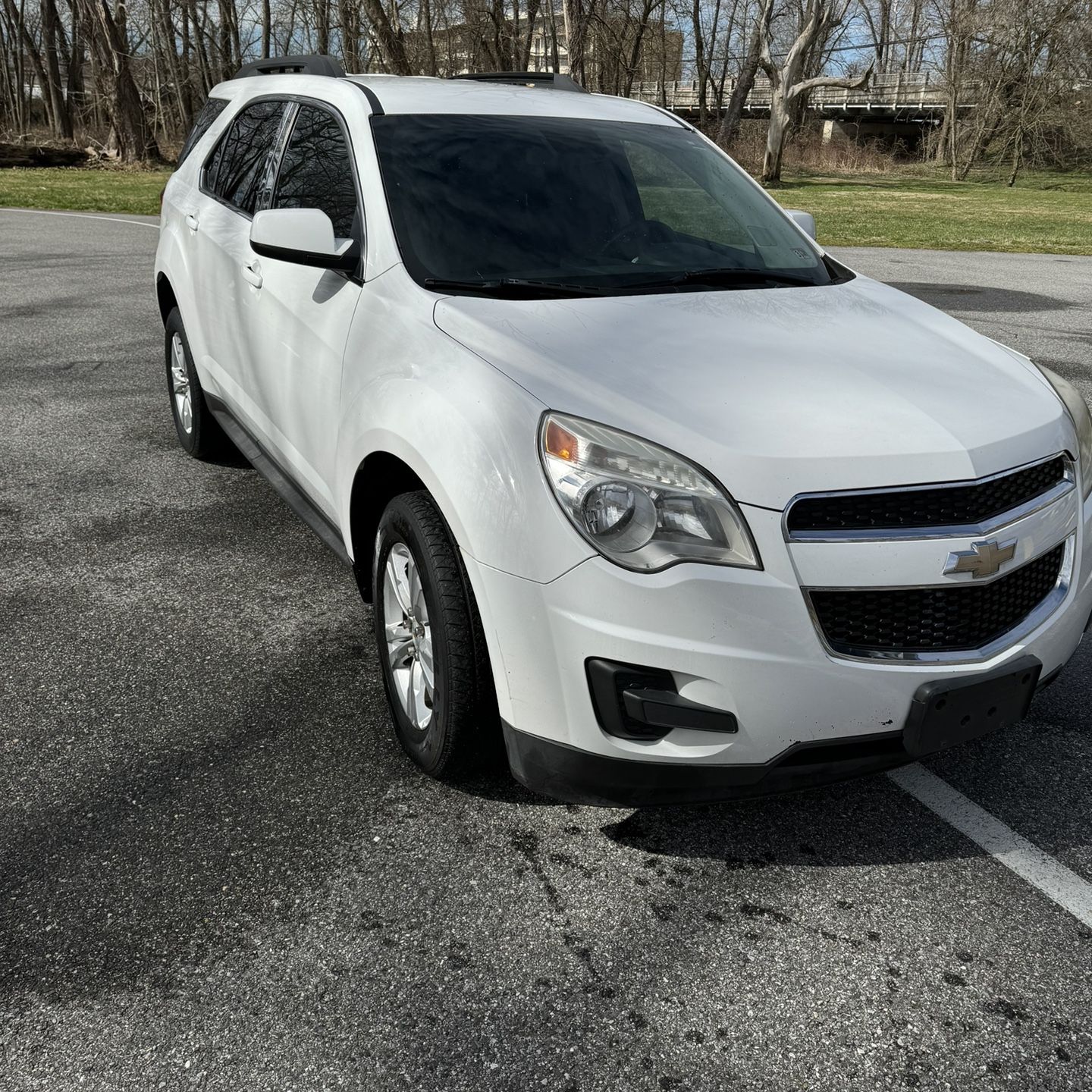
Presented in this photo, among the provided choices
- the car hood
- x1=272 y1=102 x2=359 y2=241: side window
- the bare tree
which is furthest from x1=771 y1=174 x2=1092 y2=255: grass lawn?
the car hood

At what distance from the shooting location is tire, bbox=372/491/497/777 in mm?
2666

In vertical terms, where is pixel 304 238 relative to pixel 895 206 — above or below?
above

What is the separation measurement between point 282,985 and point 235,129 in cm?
400

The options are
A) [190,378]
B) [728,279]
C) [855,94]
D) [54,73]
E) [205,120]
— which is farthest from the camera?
[855,94]

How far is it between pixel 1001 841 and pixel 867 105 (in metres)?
75.4

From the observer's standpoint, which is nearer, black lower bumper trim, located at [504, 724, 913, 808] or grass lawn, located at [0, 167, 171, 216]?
black lower bumper trim, located at [504, 724, 913, 808]

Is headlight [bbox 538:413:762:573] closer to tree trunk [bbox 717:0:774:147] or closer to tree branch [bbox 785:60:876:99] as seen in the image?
tree branch [bbox 785:60:876:99]

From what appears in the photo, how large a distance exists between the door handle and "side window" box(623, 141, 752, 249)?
1.44m

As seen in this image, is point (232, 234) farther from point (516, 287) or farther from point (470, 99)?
Answer: point (516, 287)

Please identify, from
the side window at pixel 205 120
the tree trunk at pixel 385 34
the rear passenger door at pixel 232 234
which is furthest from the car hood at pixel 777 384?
the tree trunk at pixel 385 34

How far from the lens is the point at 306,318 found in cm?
361

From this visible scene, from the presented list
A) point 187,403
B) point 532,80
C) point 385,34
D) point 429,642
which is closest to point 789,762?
point 429,642

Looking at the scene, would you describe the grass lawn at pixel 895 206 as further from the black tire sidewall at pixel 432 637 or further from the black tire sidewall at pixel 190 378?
the black tire sidewall at pixel 432 637

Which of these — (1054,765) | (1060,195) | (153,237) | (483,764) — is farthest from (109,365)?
(1060,195)
